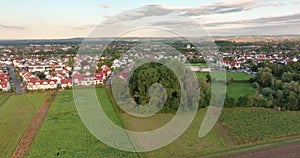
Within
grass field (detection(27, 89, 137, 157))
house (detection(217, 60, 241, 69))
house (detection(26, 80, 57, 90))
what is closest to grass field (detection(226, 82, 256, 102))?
grass field (detection(27, 89, 137, 157))

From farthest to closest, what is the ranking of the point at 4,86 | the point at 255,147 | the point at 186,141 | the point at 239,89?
the point at 4,86
the point at 239,89
the point at 186,141
the point at 255,147

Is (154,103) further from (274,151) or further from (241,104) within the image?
(274,151)

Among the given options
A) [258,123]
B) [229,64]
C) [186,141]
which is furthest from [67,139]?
[229,64]

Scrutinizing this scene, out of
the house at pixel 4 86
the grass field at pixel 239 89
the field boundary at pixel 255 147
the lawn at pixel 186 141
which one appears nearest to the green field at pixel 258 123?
the field boundary at pixel 255 147

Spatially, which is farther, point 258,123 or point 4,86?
point 4,86

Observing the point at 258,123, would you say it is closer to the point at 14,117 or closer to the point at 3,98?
the point at 14,117

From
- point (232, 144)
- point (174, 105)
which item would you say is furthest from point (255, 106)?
point (232, 144)

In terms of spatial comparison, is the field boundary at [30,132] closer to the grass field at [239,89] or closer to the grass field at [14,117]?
the grass field at [14,117]
